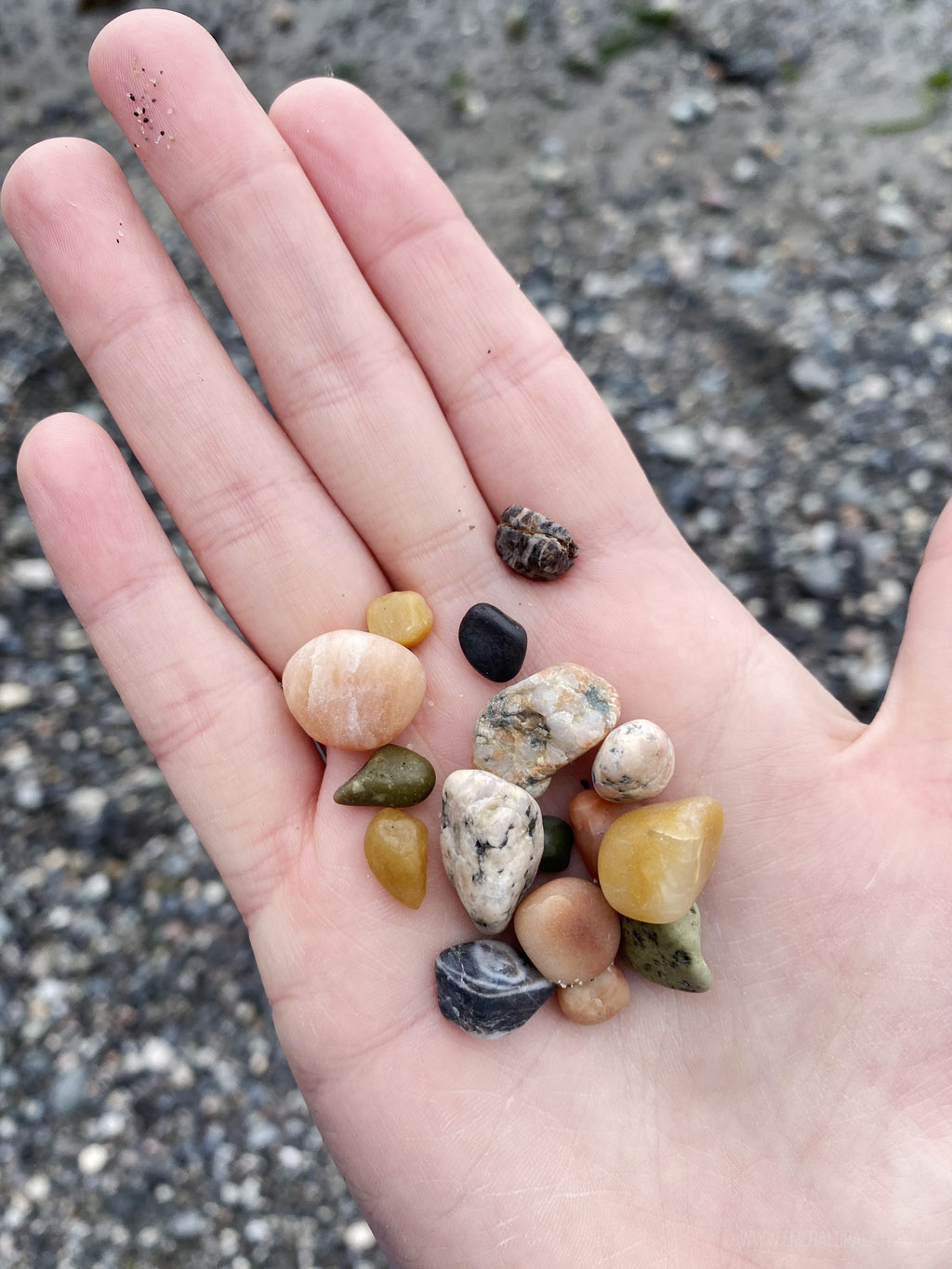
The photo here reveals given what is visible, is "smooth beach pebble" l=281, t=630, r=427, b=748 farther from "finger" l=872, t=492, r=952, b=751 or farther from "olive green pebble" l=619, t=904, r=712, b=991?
"finger" l=872, t=492, r=952, b=751

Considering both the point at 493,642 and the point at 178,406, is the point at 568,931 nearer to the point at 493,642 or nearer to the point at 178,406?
the point at 493,642

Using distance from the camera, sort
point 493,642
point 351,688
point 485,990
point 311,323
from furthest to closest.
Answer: point 311,323 → point 493,642 → point 351,688 → point 485,990

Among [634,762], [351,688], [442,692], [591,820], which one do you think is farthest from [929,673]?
[351,688]

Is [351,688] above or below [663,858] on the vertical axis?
above

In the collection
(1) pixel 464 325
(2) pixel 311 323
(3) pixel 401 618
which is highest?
(2) pixel 311 323

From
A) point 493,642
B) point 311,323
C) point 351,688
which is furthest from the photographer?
point 311,323

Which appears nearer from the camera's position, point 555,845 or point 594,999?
point 594,999
